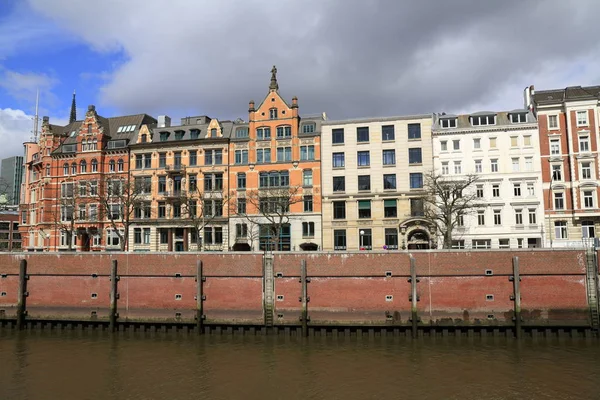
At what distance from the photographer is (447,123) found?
57.6m

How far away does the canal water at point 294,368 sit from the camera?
2425 centimetres

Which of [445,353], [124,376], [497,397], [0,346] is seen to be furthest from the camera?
[0,346]

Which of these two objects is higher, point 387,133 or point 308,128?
point 308,128

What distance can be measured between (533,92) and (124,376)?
54409mm

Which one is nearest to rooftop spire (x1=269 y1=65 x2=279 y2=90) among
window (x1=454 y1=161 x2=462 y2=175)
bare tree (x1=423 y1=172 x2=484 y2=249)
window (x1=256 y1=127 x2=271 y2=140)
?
window (x1=256 y1=127 x2=271 y2=140)

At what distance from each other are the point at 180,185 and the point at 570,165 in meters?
47.6

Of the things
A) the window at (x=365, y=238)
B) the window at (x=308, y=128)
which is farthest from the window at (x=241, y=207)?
the window at (x=365, y=238)

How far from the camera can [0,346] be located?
1353 inches

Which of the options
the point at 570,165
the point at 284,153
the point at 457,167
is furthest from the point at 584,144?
the point at 284,153

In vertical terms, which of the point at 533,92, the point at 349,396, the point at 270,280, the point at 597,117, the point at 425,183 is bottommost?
the point at 349,396

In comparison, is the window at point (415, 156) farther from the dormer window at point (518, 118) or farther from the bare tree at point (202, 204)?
the bare tree at point (202, 204)

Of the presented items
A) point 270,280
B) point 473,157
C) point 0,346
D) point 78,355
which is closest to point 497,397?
point 270,280

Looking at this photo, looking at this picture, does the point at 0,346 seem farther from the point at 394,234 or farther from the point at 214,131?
the point at 394,234

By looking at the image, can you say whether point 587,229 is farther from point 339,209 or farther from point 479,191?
point 339,209
